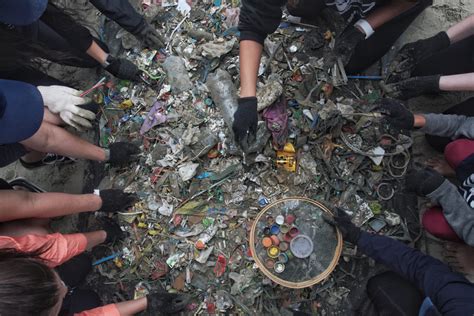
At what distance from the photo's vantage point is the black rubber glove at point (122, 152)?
3.02m

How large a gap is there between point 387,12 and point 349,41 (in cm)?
33

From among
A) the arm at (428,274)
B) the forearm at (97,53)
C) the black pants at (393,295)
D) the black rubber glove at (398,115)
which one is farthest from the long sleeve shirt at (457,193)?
the forearm at (97,53)

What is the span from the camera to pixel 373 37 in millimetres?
3031

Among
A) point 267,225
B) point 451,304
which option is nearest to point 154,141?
point 267,225

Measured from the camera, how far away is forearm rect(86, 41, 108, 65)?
311cm

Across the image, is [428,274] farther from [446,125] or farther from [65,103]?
[65,103]

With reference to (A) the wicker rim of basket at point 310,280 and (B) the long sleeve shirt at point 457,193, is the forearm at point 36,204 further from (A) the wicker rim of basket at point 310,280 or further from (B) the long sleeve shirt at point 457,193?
(B) the long sleeve shirt at point 457,193

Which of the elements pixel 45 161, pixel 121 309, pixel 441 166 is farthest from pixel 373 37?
pixel 45 161

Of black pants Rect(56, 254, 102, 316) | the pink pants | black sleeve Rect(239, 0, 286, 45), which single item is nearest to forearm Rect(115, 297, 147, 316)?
black pants Rect(56, 254, 102, 316)

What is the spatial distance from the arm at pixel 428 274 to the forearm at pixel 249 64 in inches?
48.6

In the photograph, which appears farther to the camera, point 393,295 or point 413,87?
point 413,87

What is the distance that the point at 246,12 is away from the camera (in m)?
2.39

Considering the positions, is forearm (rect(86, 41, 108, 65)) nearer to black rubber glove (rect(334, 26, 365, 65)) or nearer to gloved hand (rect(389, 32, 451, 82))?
black rubber glove (rect(334, 26, 365, 65))

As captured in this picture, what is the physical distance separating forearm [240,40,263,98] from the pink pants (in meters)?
1.38
